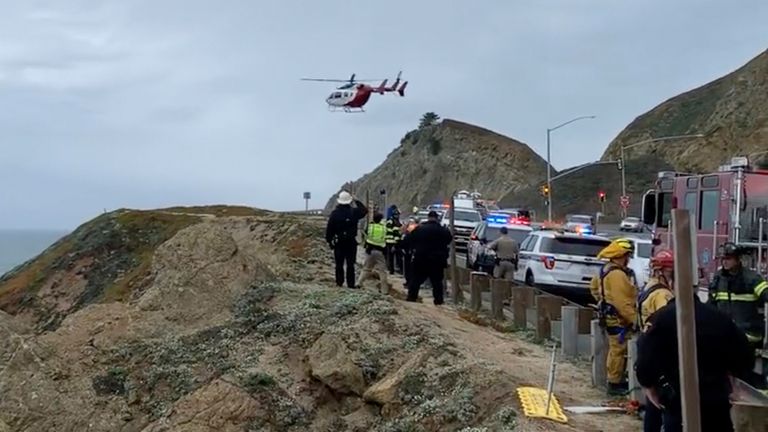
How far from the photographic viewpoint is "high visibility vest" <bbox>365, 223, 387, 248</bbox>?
18562 mm

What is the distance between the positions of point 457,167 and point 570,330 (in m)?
112

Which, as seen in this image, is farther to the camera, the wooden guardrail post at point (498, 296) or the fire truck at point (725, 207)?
the wooden guardrail post at point (498, 296)

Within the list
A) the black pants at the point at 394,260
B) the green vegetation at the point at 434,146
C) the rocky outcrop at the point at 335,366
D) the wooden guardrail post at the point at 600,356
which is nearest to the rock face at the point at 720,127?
the green vegetation at the point at 434,146

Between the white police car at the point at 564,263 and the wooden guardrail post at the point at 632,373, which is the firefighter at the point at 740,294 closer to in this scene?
the wooden guardrail post at the point at 632,373

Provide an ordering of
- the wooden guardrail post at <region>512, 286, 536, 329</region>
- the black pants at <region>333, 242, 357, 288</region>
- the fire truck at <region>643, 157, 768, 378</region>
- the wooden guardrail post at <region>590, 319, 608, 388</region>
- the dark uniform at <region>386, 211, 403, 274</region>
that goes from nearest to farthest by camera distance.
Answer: the wooden guardrail post at <region>590, 319, 608, 388</region>, the fire truck at <region>643, 157, 768, 378</region>, the wooden guardrail post at <region>512, 286, 536, 329</region>, the black pants at <region>333, 242, 357, 288</region>, the dark uniform at <region>386, 211, 403, 274</region>

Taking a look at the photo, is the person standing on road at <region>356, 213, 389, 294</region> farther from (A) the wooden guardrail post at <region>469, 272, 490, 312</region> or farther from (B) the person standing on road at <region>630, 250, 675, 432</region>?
(B) the person standing on road at <region>630, 250, 675, 432</region>

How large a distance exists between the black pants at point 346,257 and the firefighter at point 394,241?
439 cm

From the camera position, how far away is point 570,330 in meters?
12.9

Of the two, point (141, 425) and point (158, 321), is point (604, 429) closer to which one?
point (141, 425)

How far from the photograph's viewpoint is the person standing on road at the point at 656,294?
757cm

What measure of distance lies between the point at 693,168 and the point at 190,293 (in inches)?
2871

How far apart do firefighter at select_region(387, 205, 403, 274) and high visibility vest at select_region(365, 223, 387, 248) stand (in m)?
3.24

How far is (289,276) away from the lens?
2045 cm

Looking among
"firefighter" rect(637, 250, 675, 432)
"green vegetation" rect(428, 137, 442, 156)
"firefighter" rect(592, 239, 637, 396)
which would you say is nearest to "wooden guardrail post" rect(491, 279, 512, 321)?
"firefighter" rect(592, 239, 637, 396)
